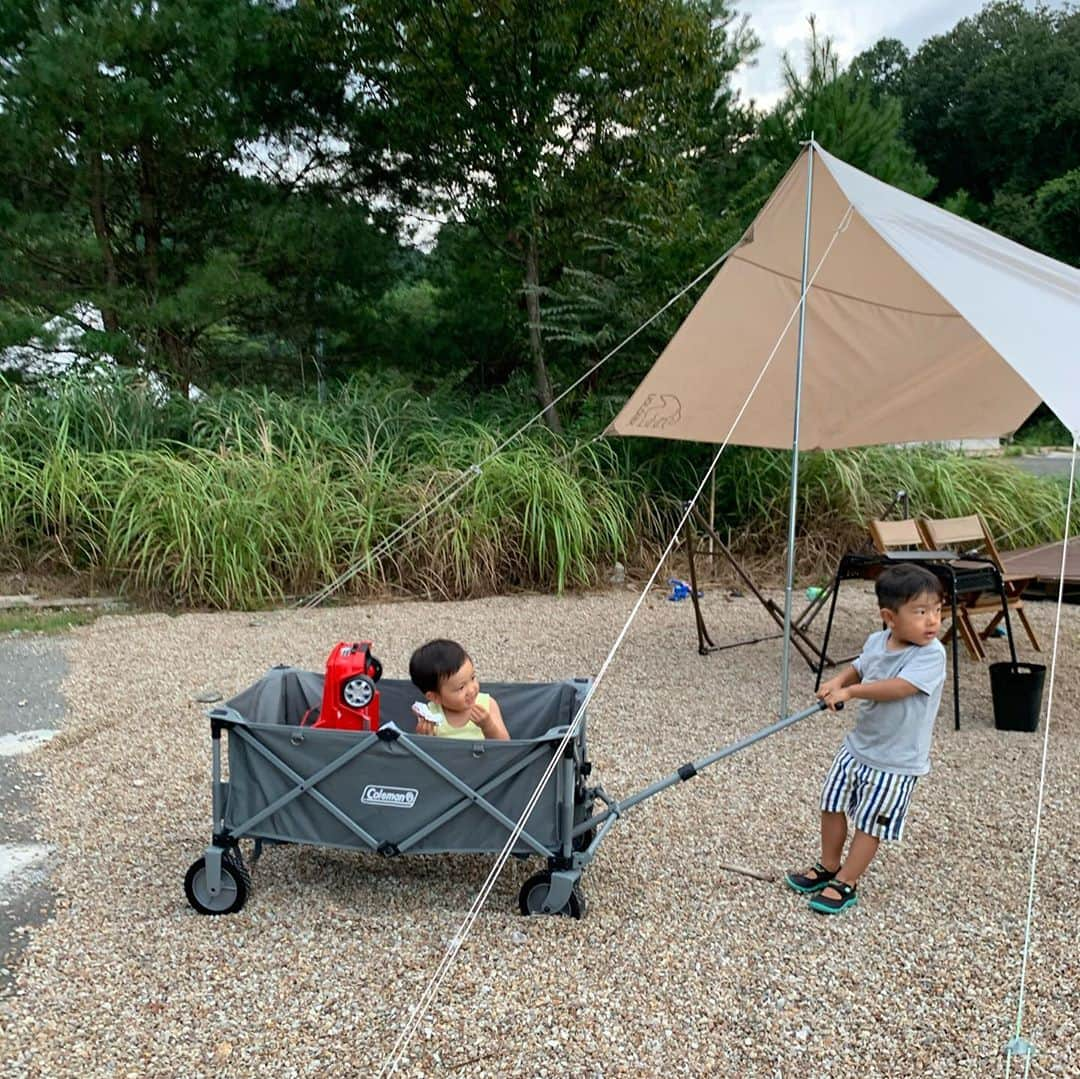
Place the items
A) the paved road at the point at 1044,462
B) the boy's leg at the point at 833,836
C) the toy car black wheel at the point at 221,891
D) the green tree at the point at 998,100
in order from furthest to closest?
the green tree at the point at 998,100, the paved road at the point at 1044,462, the boy's leg at the point at 833,836, the toy car black wheel at the point at 221,891

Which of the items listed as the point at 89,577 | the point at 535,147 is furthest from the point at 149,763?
the point at 535,147

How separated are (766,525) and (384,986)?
239 inches

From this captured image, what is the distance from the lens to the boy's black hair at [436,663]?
2.64 metres

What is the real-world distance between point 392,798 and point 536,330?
646 centimetres

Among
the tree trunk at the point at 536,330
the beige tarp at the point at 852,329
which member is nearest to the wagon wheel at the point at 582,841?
the beige tarp at the point at 852,329

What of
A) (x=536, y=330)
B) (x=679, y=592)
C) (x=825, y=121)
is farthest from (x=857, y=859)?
(x=825, y=121)

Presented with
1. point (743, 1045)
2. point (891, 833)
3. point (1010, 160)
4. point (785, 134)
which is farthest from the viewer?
point (1010, 160)

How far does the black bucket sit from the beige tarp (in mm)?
1424

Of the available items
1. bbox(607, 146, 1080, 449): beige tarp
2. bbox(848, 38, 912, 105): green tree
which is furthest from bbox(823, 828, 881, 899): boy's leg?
bbox(848, 38, 912, 105): green tree

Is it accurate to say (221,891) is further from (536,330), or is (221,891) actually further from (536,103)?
(536,103)

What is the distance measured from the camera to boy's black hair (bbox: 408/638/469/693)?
8.66ft

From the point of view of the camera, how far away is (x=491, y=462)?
24.0 ft

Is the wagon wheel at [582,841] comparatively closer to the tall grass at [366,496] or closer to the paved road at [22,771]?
the paved road at [22,771]

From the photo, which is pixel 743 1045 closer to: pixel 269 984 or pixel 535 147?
pixel 269 984
